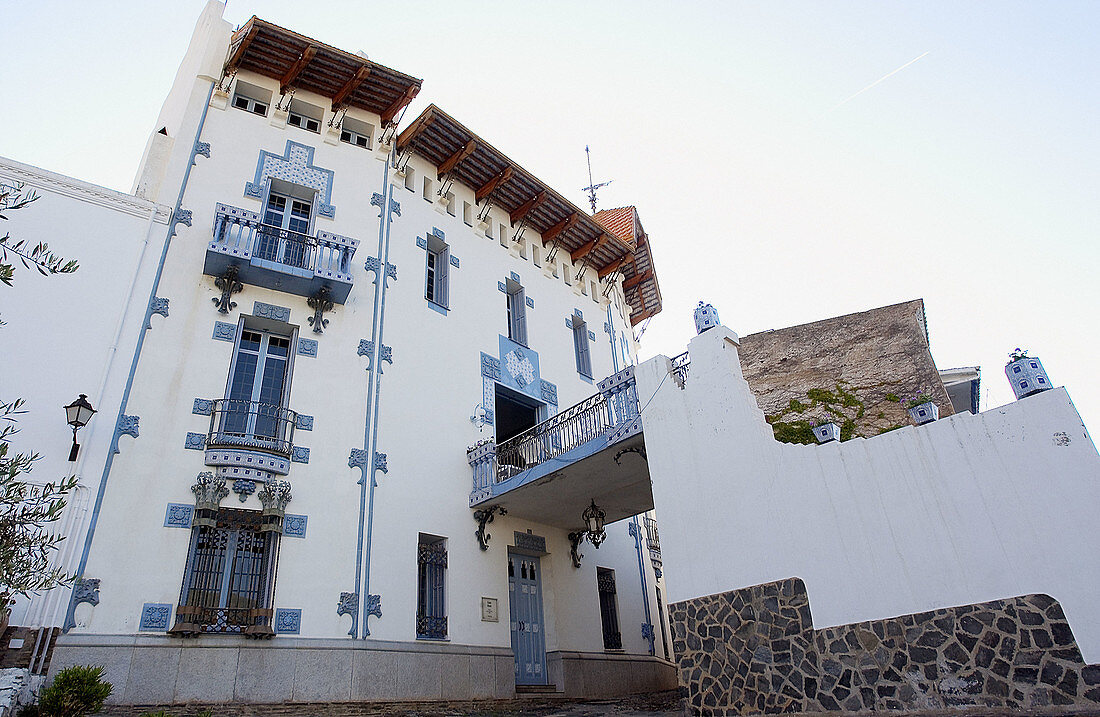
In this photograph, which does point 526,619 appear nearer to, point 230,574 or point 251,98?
point 230,574

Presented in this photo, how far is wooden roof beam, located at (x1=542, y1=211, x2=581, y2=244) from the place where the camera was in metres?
20.0

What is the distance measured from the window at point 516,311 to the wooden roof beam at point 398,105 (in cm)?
500

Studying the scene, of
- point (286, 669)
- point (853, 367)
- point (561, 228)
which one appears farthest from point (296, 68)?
point (853, 367)

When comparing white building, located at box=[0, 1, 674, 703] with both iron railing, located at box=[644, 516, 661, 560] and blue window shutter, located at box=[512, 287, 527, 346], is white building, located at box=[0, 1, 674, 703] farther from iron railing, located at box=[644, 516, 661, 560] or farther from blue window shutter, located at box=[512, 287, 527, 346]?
iron railing, located at box=[644, 516, 661, 560]

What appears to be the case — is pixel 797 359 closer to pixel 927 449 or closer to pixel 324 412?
pixel 927 449

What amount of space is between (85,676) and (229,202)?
29.8 ft

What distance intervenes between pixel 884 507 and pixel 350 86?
566 inches

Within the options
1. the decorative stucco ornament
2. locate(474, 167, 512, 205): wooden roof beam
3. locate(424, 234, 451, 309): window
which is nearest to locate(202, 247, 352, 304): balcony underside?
locate(424, 234, 451, 309): window

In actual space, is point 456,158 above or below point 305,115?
below

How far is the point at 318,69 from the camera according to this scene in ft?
52.8

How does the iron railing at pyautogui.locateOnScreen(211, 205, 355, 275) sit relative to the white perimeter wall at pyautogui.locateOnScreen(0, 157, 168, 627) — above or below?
above

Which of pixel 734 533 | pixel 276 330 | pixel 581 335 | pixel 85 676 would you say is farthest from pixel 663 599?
pixel 85 676

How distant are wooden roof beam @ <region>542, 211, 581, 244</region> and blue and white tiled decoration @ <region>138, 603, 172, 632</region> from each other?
1360 cm

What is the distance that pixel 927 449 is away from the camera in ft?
26.5
